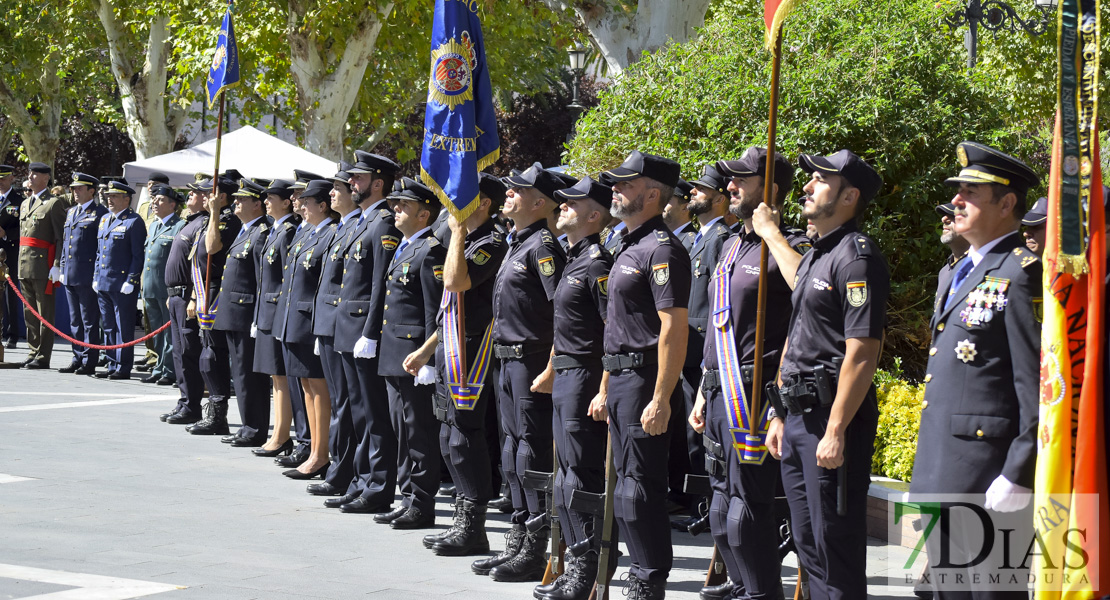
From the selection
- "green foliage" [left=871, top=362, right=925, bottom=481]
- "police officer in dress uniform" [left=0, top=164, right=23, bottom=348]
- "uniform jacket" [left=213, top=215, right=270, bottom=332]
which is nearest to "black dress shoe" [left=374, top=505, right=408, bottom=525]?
"green foliage" [left=871, top=362, right=925, bottom=481]

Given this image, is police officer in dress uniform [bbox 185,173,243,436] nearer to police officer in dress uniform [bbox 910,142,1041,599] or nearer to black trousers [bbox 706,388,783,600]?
black trousers [bbox 706,388,783,600]

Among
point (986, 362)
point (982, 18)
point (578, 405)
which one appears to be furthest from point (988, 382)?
point (982, 18)

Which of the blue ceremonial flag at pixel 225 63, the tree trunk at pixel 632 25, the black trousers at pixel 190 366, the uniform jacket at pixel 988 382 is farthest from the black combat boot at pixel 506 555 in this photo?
the tree trunk at pixel 632 25

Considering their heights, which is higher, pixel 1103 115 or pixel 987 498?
pixel 1103 115

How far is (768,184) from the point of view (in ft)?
17.4

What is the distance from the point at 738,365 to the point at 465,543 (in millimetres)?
2247

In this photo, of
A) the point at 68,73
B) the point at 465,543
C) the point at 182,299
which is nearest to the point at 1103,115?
the point at 182,299

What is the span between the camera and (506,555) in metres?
6.79

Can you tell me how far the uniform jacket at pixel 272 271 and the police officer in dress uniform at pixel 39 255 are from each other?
654 centimetres

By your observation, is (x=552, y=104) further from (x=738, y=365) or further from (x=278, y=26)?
(x=738, y=365)

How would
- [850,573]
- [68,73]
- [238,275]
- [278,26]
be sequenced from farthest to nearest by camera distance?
[68,73] < [278,26] < [238,275] < [850,573]

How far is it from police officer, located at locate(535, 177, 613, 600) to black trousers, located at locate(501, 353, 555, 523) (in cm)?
35

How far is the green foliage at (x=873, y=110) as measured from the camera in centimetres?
902

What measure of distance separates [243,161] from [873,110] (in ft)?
32.4
